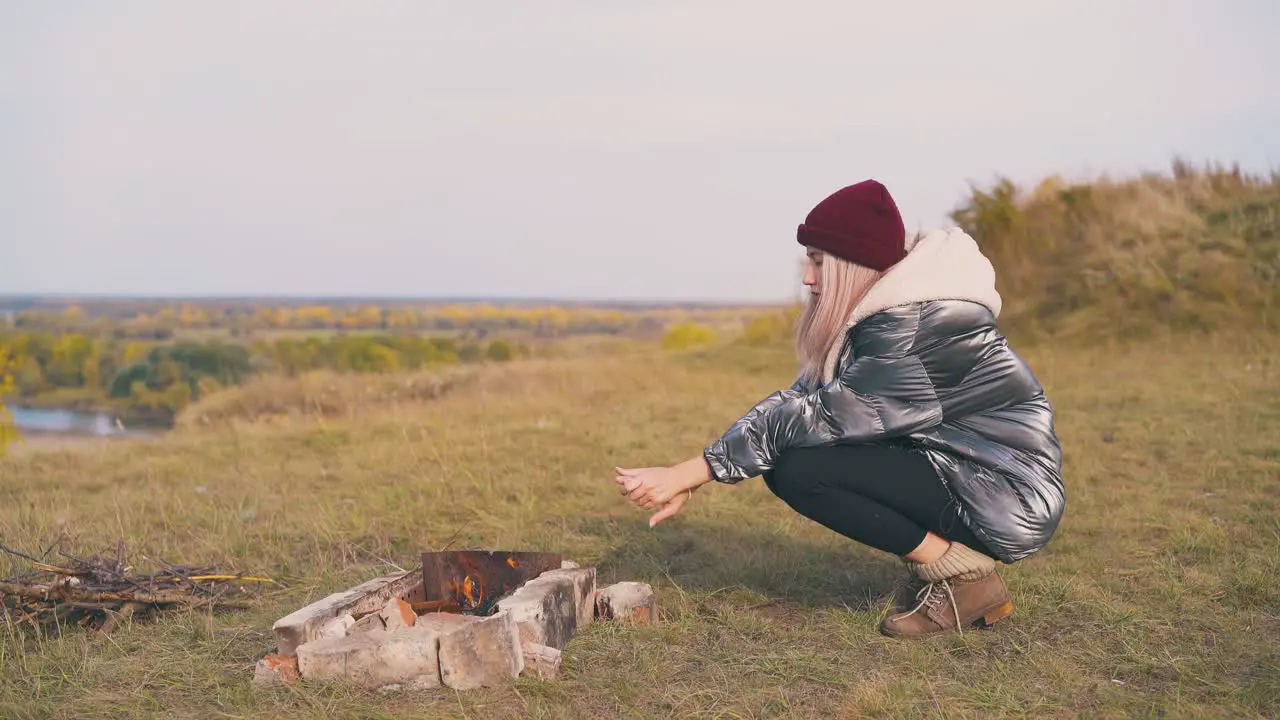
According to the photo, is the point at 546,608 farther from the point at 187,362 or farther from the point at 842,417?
the point at 187,362

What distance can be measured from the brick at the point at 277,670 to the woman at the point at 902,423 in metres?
1.10

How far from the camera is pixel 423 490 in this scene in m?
5.69

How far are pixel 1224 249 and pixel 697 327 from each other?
1062 cm

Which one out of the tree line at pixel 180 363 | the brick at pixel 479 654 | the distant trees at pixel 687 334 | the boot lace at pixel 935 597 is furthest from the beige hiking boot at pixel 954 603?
the distant trees at pixel 687 334

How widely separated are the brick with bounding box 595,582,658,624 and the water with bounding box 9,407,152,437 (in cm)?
490

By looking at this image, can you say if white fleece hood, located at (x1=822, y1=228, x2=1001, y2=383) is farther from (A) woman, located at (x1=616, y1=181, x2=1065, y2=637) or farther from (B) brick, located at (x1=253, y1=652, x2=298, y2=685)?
(B) brick, located at (x1=253, y1=652, x2=298, y2=685)

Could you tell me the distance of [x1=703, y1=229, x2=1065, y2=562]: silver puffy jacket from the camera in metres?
3.05

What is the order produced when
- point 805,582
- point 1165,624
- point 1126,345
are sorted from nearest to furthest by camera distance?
1. point 1165,624
2. point 805,582
3. point 1126,345

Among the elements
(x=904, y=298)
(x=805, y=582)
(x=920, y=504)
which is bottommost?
(x=805, y=582)

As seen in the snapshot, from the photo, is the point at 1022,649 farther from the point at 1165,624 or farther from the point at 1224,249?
the point at 1224,249

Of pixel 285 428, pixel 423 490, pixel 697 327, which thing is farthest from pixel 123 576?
pixel 697 327

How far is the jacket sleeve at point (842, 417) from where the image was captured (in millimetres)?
3051

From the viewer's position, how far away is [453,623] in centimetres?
310

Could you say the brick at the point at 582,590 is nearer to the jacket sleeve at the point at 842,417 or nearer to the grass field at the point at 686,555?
the grass field at the point at 686,555
